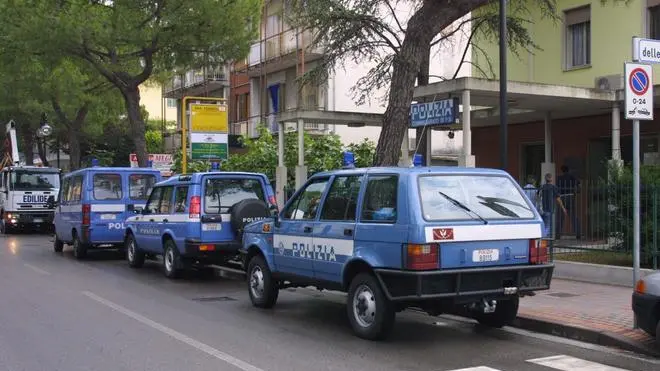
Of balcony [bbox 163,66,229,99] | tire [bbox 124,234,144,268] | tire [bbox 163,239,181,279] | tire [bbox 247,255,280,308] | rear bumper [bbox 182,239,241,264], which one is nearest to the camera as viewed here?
tire [bbox 247,255,280,308]

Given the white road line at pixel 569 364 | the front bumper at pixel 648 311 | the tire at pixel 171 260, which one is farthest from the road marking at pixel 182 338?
the front bumper at pixel 648 311

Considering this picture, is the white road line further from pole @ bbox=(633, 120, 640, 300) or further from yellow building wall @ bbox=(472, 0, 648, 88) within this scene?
yellow building wall @ bbox=(472, 0, 648, 88)

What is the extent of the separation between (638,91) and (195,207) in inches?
293

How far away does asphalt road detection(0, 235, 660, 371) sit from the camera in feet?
21.7

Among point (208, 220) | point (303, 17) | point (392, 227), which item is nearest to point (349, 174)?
point (392, 227)

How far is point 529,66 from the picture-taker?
19.2m

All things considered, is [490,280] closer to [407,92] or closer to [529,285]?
[529,285]

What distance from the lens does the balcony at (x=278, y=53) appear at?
99.2 feet

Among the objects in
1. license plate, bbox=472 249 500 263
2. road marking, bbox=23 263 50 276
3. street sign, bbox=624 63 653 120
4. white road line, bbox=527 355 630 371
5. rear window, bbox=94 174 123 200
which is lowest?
white road line, bbox=527 355 630 371

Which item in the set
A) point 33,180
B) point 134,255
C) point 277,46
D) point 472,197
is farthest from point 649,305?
point 277,46

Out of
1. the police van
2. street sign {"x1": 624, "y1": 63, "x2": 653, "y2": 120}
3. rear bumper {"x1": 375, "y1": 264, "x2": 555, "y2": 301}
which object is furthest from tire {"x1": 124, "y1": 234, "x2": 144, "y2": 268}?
street sign {"x1": 624, "y1": 63, "x2": 653, "y2": 120}

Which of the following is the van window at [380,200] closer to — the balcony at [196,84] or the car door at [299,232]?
the car door at [299,232]

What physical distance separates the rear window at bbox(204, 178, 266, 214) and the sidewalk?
17.5ft

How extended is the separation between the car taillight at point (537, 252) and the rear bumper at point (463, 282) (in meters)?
0.07
